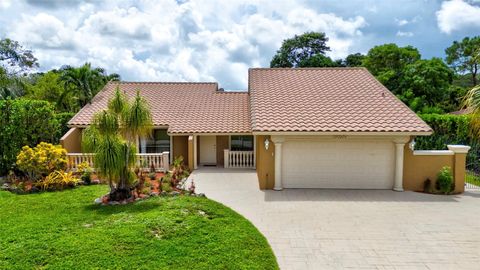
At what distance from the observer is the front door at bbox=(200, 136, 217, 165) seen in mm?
19812

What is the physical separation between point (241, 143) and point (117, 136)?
9.73 m

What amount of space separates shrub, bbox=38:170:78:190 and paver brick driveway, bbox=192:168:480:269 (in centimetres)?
522

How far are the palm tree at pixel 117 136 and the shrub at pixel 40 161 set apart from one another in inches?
150

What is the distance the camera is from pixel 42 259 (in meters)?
6.56

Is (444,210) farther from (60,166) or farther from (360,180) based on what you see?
(60,166)

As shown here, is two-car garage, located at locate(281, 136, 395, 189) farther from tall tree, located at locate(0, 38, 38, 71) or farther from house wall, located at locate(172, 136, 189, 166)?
tall tree, located at locate(0, 38, 38, 71)

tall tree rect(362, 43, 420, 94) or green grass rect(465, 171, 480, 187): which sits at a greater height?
tall tree rect(362, 43, 420, 94)

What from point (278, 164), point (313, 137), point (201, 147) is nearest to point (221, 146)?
point (201, 147)

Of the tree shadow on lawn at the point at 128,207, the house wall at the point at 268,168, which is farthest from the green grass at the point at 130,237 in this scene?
the house wall at the point at 268,168

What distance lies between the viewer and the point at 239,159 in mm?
18750

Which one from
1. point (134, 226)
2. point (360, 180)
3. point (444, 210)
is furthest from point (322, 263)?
point (360, 180)

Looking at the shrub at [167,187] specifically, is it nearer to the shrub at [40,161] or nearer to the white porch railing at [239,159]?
the shrub at [40,161]

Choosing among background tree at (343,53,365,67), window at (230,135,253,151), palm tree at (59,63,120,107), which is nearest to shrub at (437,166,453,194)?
window at (230,135,253,151)

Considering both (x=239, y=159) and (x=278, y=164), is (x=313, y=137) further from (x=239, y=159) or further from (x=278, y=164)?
(x=239, y=159)
